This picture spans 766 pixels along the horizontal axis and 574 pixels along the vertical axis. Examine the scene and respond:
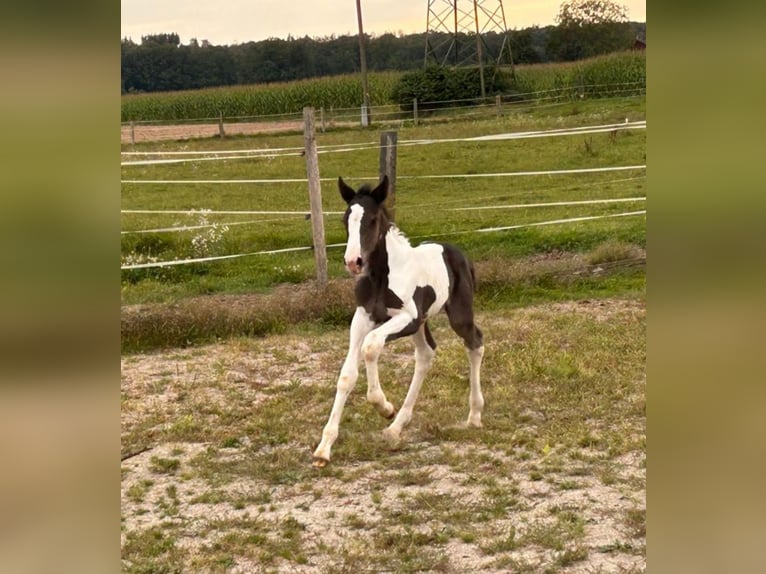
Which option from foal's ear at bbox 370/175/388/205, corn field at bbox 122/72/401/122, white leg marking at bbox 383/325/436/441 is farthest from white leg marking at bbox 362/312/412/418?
corn field at bbox 122/72/401/122

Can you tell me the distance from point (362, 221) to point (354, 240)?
4.4 inches

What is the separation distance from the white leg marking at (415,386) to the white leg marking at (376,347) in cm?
25

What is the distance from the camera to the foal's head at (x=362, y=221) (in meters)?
4.03

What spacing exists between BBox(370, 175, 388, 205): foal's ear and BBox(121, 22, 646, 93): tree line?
64.6 feet

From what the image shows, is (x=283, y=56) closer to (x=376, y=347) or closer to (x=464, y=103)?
(x=464, y=103)

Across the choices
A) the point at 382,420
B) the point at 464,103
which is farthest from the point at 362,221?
the point at 464,103

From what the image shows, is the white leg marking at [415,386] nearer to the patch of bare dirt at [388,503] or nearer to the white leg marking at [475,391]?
the patch of bare dirt at [388,503]

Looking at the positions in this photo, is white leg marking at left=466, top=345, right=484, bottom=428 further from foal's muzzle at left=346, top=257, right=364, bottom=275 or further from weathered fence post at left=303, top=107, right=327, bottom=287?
weathered fence post at left=303, top=107, right=327, bottom=287

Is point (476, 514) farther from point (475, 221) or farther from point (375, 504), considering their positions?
point (475, 221)

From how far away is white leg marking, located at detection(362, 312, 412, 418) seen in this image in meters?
4.15

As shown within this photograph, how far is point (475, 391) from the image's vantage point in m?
4.77

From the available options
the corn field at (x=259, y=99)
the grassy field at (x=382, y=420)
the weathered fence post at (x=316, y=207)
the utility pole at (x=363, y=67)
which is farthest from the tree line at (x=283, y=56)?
the weathered fence post at (x=316, y=207)
